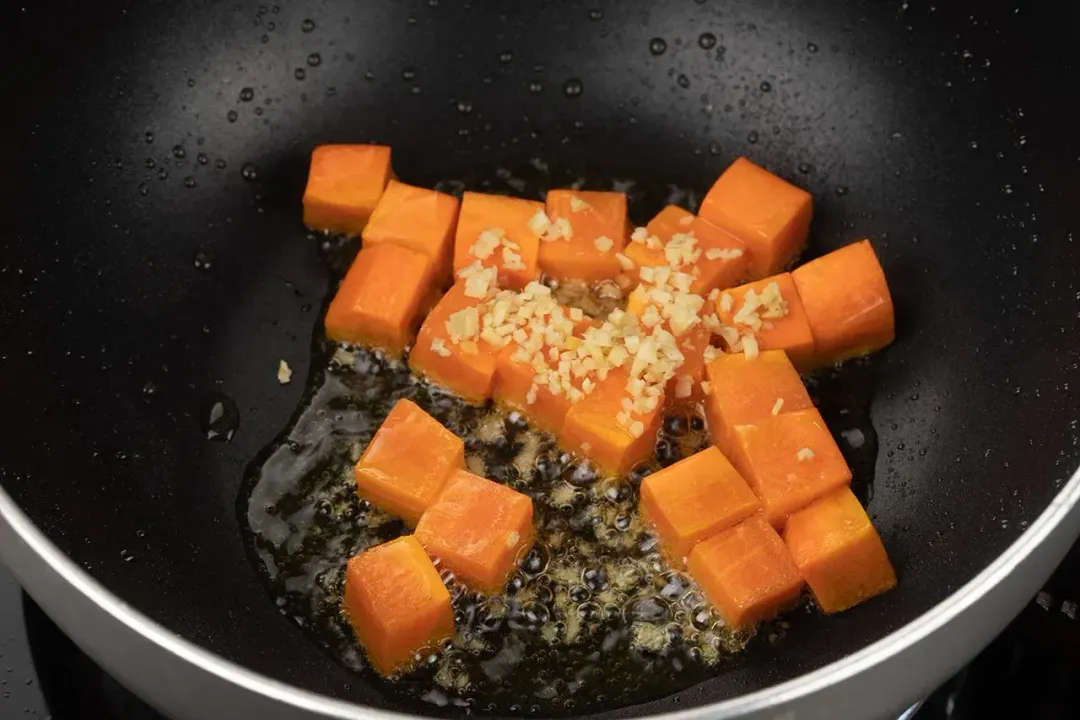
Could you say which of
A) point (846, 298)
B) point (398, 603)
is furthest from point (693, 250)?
point (398, 603)

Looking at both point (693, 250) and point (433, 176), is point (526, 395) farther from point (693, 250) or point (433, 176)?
point (433, 176)

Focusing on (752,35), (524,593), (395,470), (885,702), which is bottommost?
(524,593)

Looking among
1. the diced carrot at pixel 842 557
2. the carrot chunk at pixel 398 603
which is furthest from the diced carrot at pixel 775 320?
the carrot chunk at pixel 398 603

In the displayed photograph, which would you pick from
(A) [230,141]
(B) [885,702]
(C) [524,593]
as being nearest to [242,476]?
(C) [524,593]

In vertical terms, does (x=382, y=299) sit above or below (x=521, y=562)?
above

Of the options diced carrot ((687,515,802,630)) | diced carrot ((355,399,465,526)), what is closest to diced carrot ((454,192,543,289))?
diced carrot ((355,399,465,526))

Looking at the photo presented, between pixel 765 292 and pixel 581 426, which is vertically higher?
pixel 765 292

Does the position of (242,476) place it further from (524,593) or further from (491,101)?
(491,101)
